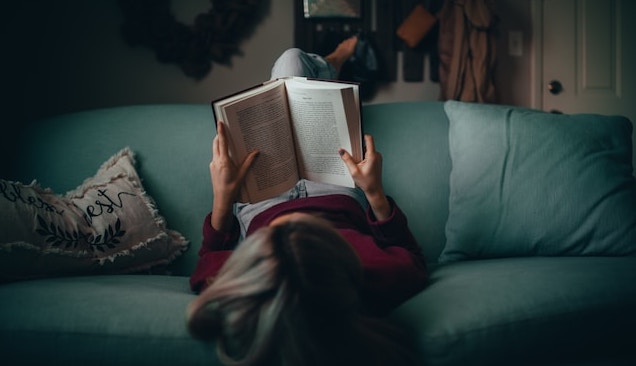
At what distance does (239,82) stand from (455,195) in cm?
136

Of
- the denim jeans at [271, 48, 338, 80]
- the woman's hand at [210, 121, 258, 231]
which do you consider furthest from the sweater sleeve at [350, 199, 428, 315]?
the denim jeans at [271, 48, 338, 80]

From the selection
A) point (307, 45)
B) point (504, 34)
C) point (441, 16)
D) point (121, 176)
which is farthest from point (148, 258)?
point (504, 34)

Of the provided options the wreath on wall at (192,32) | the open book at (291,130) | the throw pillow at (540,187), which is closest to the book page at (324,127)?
Answer: the open book at (291,130)

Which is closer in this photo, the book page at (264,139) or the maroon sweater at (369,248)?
the maroon sweater at (369,248)

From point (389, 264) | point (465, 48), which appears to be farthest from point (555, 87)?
point (389, 264)

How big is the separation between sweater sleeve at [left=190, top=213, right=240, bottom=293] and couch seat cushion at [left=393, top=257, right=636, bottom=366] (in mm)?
395

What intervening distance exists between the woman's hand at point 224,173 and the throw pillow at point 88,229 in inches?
12.0

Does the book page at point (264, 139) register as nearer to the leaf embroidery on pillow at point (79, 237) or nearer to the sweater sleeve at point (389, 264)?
the sweater sleeve at point (389, 264)

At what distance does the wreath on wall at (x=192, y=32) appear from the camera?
246cm

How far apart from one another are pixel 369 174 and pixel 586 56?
226 cm

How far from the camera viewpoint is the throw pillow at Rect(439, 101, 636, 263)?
→ 148 centimetres

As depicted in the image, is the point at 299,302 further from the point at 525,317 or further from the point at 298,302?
the point at 525,317

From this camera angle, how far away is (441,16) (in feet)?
9.13

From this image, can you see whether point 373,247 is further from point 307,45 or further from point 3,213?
point 307,45
